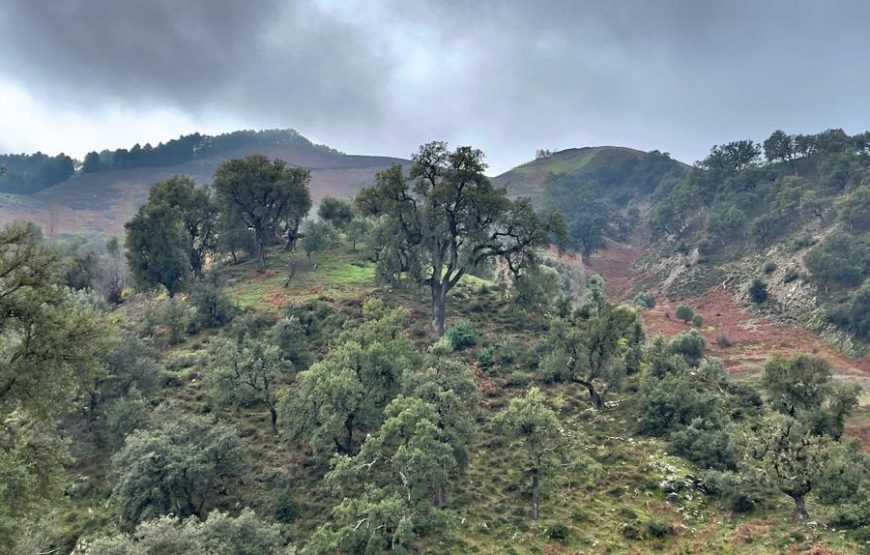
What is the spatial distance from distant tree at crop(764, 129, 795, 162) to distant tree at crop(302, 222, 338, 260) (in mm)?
91871

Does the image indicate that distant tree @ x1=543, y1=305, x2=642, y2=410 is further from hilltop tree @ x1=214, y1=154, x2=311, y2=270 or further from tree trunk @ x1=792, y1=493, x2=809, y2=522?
hilltop tree @ x1=214, y1=154, x2=311, y2=270

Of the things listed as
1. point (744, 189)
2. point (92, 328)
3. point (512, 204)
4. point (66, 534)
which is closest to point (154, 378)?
point (66, 534)

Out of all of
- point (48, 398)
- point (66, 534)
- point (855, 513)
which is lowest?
point (66, 534)

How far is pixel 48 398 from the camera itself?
1695cm

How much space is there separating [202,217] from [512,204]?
3629 centimetres

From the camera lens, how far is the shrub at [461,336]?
42.4 meters

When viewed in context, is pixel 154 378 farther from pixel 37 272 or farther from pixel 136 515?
pixel 37 272

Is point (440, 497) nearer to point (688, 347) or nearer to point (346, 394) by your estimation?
point (346, 394)

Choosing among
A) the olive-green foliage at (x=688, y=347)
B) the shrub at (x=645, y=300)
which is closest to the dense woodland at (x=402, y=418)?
the olive-green foliage at (x=688, y=347)

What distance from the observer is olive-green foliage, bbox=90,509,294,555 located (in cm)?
1670

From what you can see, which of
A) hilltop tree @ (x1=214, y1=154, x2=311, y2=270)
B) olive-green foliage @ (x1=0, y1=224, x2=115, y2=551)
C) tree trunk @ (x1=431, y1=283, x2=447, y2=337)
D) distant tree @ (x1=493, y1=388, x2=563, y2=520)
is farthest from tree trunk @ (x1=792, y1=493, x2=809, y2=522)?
hilltop tree @ (x1=214, y1=154, x2=311, y2=270)

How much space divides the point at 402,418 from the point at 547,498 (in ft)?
27.9

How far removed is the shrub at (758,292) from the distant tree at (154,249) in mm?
73901

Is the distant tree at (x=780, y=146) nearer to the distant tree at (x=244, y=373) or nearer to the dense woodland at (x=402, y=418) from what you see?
the dense woodland at (x=402, y=418)
